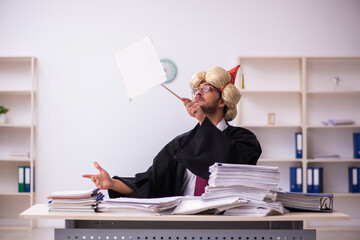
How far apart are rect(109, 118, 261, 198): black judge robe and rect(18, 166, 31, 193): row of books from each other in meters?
2.84

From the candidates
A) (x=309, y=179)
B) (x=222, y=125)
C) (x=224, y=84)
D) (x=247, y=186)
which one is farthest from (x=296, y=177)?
(x=247, y=186)

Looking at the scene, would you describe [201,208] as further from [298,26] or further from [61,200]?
[298,26]

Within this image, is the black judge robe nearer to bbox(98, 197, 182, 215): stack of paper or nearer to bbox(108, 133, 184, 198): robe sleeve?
bbox(108, 133, 184, 198): robe sleeve

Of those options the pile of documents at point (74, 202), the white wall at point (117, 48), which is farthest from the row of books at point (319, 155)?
the pile of documents at point (74, 202)

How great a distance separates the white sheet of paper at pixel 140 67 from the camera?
1733 millimetres

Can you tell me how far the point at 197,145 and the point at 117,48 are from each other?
11.1ft

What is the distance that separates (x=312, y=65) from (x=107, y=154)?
2.72 meters

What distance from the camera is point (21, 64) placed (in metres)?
5.14

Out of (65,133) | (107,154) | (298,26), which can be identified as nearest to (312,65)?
(298,26)

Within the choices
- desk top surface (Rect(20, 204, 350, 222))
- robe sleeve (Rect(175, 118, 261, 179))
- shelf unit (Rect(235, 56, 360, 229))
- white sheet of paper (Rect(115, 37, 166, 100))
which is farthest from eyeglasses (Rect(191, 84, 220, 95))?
shelf unit (Rect(235, 56, 360, 229))

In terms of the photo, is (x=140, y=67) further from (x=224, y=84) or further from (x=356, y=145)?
(x=356, y=145)

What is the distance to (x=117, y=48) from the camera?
4.99 m

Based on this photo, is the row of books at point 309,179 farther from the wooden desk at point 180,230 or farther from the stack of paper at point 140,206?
the stack of paper at point 140,206

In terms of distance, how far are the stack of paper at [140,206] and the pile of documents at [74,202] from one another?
41mm
